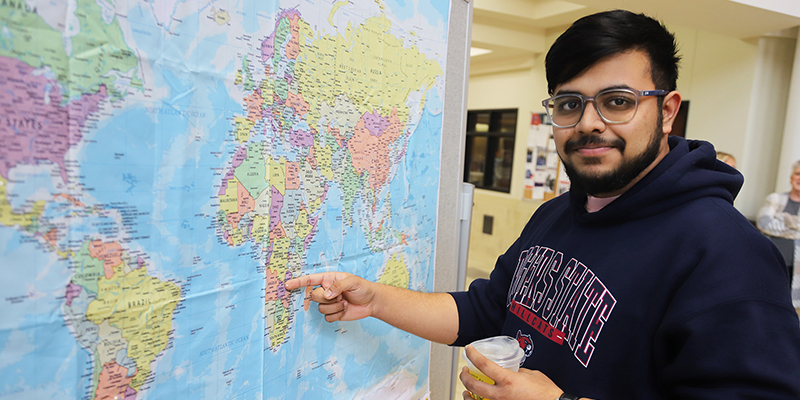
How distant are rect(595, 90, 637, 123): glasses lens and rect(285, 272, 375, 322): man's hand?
619mm

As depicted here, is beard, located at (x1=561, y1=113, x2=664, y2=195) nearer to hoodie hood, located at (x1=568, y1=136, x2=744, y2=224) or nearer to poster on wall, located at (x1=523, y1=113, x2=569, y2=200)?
hoodie hood, located at (x1=568, y1=136, x2=744, y2=224)

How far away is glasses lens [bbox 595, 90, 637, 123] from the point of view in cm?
87

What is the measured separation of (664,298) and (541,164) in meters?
5.38

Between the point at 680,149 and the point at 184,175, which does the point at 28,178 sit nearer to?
the point at 184,175

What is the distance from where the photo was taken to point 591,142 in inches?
35.4

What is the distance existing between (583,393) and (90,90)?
0.94 metres

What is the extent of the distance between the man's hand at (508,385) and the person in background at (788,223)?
136 inches

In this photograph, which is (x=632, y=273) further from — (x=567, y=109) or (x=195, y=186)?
(x=195, y=186)

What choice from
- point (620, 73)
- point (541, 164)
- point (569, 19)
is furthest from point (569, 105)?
point (541, 164)

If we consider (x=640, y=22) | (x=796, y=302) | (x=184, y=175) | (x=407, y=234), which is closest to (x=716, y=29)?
(x=796, y=302)

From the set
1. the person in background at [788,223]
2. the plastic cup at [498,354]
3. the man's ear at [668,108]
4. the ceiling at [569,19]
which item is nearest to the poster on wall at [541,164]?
the ceiling at [569,19]

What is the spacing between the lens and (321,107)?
82cm

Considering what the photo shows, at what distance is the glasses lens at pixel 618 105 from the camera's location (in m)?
0.87

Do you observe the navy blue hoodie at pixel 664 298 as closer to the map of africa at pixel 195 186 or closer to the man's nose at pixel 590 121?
the man's nose at pixel 590 121
